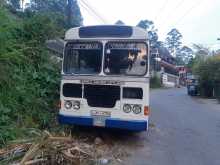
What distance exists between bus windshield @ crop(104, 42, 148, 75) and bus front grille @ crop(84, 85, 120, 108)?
439 millimetres

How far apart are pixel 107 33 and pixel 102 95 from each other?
1.72 metres

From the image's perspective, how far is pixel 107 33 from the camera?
412 inches

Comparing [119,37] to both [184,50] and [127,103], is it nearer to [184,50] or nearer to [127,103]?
[127,103]

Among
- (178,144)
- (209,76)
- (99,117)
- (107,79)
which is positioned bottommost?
(178,144)

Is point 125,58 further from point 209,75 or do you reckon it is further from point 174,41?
point 174,41

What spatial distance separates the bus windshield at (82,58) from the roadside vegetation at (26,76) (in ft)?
3.96

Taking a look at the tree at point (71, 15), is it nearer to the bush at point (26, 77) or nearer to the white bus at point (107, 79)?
the bush at point (26, 77)

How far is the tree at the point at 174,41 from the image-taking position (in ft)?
411

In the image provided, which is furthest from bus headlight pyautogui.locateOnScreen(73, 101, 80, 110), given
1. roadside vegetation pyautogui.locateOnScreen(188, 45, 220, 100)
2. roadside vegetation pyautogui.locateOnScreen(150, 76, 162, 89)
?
roadside vegetation pyautogui.locateOnScreen(150, 76, 162, 89)

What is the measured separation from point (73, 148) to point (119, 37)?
3820 millimetres

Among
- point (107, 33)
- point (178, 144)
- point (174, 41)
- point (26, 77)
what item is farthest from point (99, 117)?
point (174, 41)

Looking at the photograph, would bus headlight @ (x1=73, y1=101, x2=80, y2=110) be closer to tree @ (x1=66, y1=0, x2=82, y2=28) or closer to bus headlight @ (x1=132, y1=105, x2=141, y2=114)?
bus headlight @ (x1=132, y1=105, x2=141, y2=114)

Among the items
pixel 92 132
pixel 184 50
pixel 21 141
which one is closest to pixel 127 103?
pixel 92 132

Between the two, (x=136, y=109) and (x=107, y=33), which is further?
(x=107, y=33)
